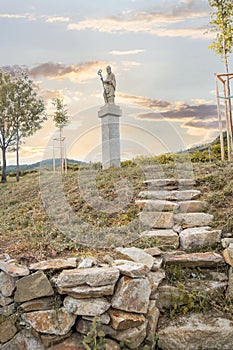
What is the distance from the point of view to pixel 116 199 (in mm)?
5098

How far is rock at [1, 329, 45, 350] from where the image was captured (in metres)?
2.78

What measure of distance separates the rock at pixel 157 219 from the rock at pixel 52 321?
1.77 m

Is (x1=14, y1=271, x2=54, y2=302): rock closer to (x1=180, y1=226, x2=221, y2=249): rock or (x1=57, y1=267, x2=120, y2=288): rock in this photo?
(x1=57, y1=267, x2=120, y2=288): rock

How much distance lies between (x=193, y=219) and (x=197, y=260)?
107 centimetres

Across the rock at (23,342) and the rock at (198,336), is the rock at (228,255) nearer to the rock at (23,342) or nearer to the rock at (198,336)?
the rock at (198,336)

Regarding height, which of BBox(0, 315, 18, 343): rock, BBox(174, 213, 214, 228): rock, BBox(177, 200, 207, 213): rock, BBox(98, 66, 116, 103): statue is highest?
BBox(98, 66, 116, 103): statue

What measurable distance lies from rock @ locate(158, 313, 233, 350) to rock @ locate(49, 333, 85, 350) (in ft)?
2.12

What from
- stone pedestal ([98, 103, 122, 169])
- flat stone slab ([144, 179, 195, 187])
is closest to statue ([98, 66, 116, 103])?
stone pedestal ([98, 103, 122, 169])

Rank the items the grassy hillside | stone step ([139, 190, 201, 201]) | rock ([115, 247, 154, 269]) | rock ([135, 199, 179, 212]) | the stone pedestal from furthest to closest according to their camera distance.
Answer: the stone pedestal
stone step ([139, 190, 201, 201])
rock ([135, 199, 179, 212])
the grassy hillside
rock ([115, 247, 154, 269])

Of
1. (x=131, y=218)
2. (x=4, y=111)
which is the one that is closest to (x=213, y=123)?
(x=131, y=218)

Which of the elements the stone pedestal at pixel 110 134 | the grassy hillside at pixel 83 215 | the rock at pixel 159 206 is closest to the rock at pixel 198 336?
the grassy hillside at pixel 83 215

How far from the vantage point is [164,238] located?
12.4ft

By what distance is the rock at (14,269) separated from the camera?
115 inches

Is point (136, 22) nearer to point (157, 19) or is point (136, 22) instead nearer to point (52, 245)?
point (157, 19)
